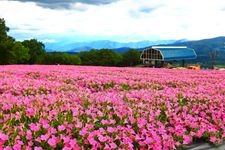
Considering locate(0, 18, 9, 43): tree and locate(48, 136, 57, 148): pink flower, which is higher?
locate(0, 18, 9, 43): tree

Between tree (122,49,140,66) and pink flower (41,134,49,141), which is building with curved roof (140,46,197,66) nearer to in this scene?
tree (122,49,140,66)

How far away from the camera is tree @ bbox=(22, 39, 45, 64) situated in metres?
124

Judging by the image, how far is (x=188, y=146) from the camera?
7.95 m

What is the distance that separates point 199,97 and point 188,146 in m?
4.02

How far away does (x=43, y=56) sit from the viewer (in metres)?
128

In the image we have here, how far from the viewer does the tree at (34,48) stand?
123562mm

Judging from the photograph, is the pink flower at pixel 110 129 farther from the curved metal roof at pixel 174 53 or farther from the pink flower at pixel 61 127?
the curved metal roof at pixel 174 53

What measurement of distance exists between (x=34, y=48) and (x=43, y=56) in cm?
473

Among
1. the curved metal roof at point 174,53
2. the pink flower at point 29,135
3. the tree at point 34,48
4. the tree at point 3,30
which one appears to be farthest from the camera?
the curved metal roof at point 174,53

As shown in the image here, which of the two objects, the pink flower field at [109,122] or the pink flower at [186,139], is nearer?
the pink flower field at [109,122]

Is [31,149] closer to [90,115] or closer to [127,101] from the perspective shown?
[90,115]

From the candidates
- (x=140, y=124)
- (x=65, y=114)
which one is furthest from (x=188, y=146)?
(x=65, y=114)

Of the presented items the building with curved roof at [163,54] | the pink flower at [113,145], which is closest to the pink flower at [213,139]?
the pink flower at [113,145]

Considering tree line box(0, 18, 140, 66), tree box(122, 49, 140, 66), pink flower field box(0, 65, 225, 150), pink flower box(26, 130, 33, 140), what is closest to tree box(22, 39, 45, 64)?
tree line box(0, 18, 140, 66)
